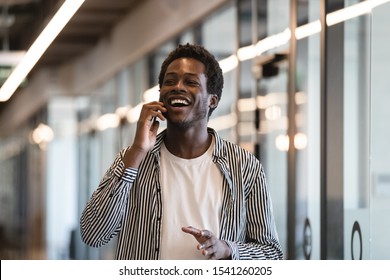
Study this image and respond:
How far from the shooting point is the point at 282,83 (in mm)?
4527

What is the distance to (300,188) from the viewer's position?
4238 mm

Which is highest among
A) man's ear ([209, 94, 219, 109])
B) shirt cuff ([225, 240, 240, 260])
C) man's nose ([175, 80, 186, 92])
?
man's nose ([175, 80, 186, 92])

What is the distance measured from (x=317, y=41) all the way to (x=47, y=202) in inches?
340

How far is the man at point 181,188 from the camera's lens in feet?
6.75

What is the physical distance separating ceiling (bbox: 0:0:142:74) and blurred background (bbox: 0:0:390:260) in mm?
19

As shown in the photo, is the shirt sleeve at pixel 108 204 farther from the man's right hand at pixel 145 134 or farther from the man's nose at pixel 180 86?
the man's nose at pixel 180 86

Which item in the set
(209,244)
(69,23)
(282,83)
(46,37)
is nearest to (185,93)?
(209,244)

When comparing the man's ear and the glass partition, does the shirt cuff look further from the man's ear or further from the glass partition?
the glass partition

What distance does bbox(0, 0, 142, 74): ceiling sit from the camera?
7454 mm

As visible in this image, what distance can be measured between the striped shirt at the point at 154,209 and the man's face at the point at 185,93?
0.28 ft

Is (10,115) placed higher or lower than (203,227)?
higher

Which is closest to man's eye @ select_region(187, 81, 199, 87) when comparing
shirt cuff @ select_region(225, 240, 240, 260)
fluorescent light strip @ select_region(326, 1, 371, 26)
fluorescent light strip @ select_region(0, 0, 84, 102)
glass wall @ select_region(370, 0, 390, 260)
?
shirt cuff @ select_region(225, 240, 240, 260)
